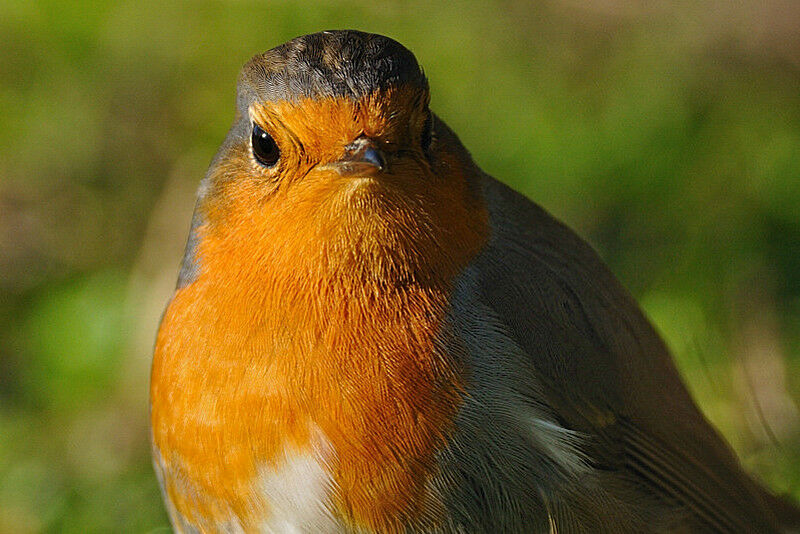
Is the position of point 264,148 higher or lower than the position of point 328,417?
higher

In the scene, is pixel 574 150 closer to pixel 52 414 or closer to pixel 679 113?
pixel 679 113

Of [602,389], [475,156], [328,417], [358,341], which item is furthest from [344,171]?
[475,156]

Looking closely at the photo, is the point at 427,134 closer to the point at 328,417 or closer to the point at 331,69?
the point at 331,69

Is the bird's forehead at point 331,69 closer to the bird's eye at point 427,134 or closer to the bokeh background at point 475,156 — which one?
the bird's eye at point 427,134

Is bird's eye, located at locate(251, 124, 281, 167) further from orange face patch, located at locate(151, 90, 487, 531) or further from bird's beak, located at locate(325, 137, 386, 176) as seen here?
bird's beak, located at locate(325, 137, 386, 176)

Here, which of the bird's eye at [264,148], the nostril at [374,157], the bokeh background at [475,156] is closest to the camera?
the nostril at [374,157]

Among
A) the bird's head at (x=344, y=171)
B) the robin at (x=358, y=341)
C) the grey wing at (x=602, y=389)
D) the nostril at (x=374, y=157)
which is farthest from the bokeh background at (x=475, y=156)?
the nostril at (x=374, y=157)
